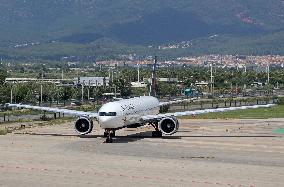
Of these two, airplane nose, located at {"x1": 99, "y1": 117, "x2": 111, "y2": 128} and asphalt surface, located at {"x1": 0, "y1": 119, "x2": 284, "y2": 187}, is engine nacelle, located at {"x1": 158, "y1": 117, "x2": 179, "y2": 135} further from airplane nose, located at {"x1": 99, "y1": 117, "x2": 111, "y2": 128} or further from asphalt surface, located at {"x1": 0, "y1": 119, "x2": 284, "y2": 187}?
airplane nose, located at {"x1": 99, "y1": 117, "x2": 111, "y2": 128}

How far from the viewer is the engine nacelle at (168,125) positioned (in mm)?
66250

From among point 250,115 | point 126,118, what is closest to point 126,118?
point 126,118

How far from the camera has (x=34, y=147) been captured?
197ft

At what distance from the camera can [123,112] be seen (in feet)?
207

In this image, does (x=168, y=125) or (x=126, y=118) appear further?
(x=168, y=125)

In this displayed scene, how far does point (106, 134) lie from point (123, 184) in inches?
1028

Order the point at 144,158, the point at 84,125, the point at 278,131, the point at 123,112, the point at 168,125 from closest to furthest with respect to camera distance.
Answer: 1. the point at 144,158
2. the point at 123,112
3. the point at 168,125
4. the point at 84,125
5. the point at 278,131

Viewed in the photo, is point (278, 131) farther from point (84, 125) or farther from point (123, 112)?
point (84, 125)

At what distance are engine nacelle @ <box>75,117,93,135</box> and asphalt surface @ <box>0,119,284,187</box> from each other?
756 mm

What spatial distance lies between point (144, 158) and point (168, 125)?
46.8ft

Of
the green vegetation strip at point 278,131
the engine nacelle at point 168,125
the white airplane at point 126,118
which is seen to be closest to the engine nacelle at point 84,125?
the white airplane at point 126,118

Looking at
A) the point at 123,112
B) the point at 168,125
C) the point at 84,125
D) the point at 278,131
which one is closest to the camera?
the point at 123,112

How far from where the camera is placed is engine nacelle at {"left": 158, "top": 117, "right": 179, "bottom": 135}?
66.2 m

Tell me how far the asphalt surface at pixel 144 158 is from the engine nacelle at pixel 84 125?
756 millimetres
